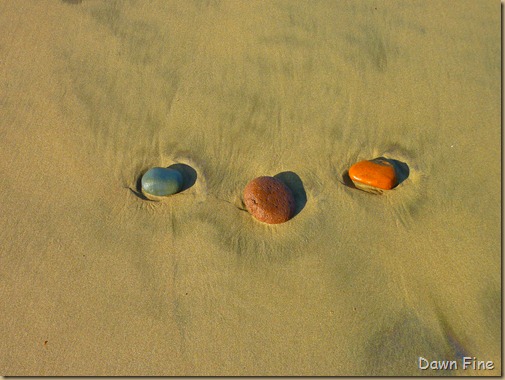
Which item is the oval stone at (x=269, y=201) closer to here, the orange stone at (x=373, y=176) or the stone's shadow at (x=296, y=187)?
the stone's shadow at (x=296, y=187)

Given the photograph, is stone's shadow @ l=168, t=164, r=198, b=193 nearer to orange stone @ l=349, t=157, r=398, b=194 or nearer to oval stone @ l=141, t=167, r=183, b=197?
oval stone @ l=141, t=167, r=183, b=197

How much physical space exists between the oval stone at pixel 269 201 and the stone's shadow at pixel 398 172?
534 mm

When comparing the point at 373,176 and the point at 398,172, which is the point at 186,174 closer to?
the point at 373,176

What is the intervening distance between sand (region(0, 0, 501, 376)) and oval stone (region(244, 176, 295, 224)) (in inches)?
3.9

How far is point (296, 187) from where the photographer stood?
A: 10.4 feet

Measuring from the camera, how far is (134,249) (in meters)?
2.87

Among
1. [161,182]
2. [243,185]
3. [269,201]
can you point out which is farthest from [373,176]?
[161,182]

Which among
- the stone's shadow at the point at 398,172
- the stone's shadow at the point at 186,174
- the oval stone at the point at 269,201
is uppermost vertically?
the stone's shadow at the point at 398,172

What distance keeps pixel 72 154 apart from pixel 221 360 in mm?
2092

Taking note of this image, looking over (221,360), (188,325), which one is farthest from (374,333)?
(188,325)

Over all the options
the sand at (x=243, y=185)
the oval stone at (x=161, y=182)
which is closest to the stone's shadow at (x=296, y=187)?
the sand at (x=243, y=185)

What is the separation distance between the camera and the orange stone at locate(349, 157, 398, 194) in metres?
3.13

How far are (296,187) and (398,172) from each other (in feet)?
3.02

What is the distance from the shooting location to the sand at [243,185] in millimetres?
2605
